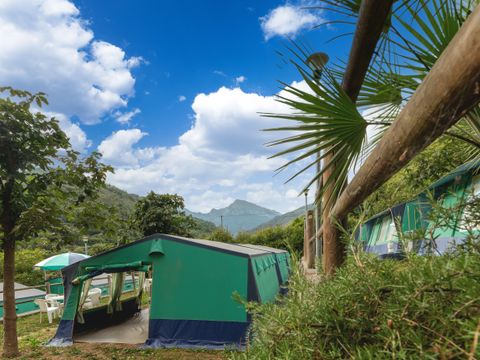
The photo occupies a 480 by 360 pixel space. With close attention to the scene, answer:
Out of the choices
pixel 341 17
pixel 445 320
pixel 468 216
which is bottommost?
pixel 445 320

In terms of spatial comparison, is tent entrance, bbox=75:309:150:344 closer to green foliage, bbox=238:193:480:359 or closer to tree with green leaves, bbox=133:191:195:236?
green foliage, bbox=238:193:480:359

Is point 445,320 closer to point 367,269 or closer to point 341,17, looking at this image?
point 367,269

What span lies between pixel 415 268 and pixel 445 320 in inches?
4.6

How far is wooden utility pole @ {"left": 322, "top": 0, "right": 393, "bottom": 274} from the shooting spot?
2.01 feet

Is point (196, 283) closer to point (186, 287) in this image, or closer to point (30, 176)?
point (186, 287)

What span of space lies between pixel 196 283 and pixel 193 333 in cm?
93

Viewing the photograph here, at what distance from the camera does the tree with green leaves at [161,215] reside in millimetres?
18453

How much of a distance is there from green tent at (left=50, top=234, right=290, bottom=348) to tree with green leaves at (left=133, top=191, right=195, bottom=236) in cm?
1134

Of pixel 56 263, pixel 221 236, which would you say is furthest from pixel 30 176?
pixel 221 236

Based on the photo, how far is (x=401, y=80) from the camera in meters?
1.19

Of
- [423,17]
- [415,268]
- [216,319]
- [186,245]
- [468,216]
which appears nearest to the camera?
[415,268]

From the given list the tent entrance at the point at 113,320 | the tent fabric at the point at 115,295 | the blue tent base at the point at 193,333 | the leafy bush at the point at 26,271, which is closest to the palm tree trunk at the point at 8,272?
the tent entrance at the point at 113,320

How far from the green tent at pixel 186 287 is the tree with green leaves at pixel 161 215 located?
1134cm

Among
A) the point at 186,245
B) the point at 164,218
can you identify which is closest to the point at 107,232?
the point at 186,245
